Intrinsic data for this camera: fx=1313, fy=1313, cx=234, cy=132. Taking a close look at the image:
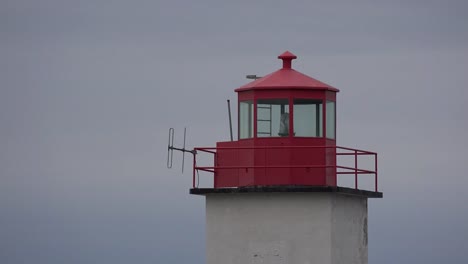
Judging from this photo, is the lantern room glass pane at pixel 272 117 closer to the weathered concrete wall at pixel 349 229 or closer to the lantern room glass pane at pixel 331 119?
the lantern room glass pane at pixel 331 119

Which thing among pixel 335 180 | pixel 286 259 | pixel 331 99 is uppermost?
pixel 331 99

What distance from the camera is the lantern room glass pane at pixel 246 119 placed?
2262 cm

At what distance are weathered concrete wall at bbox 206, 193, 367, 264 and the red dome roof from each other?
1846 mm

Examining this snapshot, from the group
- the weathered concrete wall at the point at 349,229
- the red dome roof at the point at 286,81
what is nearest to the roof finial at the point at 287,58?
the red dome roof at the point at 286,81

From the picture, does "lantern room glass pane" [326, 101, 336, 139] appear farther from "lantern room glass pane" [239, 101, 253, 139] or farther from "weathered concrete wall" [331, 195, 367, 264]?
"lantern room glass pane" [239, 101, 253, 139]

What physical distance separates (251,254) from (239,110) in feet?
8.35

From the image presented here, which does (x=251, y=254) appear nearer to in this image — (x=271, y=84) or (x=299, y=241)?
(x=299, y=241)

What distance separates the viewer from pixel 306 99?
2256cm

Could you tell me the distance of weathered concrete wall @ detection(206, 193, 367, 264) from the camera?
22.2m

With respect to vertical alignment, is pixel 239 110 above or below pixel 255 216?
above

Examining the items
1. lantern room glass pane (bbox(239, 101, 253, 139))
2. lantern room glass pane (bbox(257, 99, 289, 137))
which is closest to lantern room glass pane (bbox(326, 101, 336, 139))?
lantern room glass pane (bbox(257, 99, 289, 137))

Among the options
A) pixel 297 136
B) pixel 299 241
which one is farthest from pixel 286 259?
pixel 297 136

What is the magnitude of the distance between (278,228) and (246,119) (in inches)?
77.7

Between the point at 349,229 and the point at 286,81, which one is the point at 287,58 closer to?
the point at 286,81
